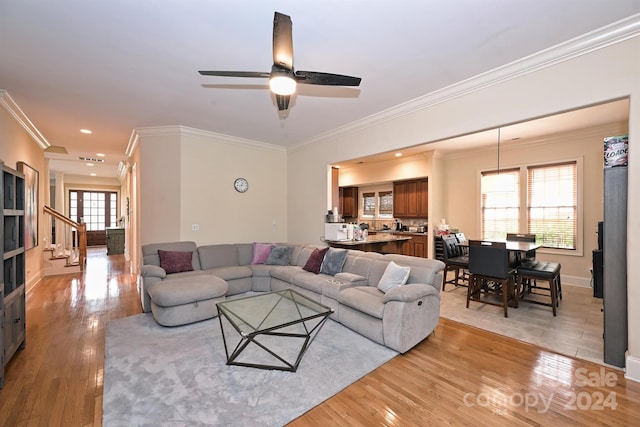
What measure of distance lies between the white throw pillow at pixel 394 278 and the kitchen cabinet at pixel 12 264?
3.48 m

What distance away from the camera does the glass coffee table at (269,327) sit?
97.0 inches

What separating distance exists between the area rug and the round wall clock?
304cm

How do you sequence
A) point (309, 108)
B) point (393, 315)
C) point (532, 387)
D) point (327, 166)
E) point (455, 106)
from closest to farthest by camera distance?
point (532, 387), point (393, 315), point (455, 106), point (309, 108), point (327, 166)

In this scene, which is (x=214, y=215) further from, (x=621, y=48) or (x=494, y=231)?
(x=494, y=231)

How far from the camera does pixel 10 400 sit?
2070 millimetres

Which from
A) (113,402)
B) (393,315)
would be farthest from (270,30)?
(113,402)

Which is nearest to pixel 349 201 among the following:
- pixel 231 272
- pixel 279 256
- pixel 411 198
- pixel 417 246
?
pixel 411 198

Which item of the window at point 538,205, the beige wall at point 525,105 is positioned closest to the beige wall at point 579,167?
the window at point 538,205

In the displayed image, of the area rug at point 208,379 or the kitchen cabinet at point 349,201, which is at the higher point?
the kitchen cabinet at point 349,201

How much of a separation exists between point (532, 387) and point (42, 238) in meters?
8.81

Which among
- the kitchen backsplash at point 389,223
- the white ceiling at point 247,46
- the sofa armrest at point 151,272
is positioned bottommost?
the sofa armrest at point 151,272

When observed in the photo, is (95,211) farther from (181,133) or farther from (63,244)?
(181,133)

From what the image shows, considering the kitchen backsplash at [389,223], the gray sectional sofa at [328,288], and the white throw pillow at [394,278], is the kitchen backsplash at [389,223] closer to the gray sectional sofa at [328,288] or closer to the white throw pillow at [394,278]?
the gray sectional sofa at [328,288]

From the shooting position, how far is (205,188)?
525 centimetres
